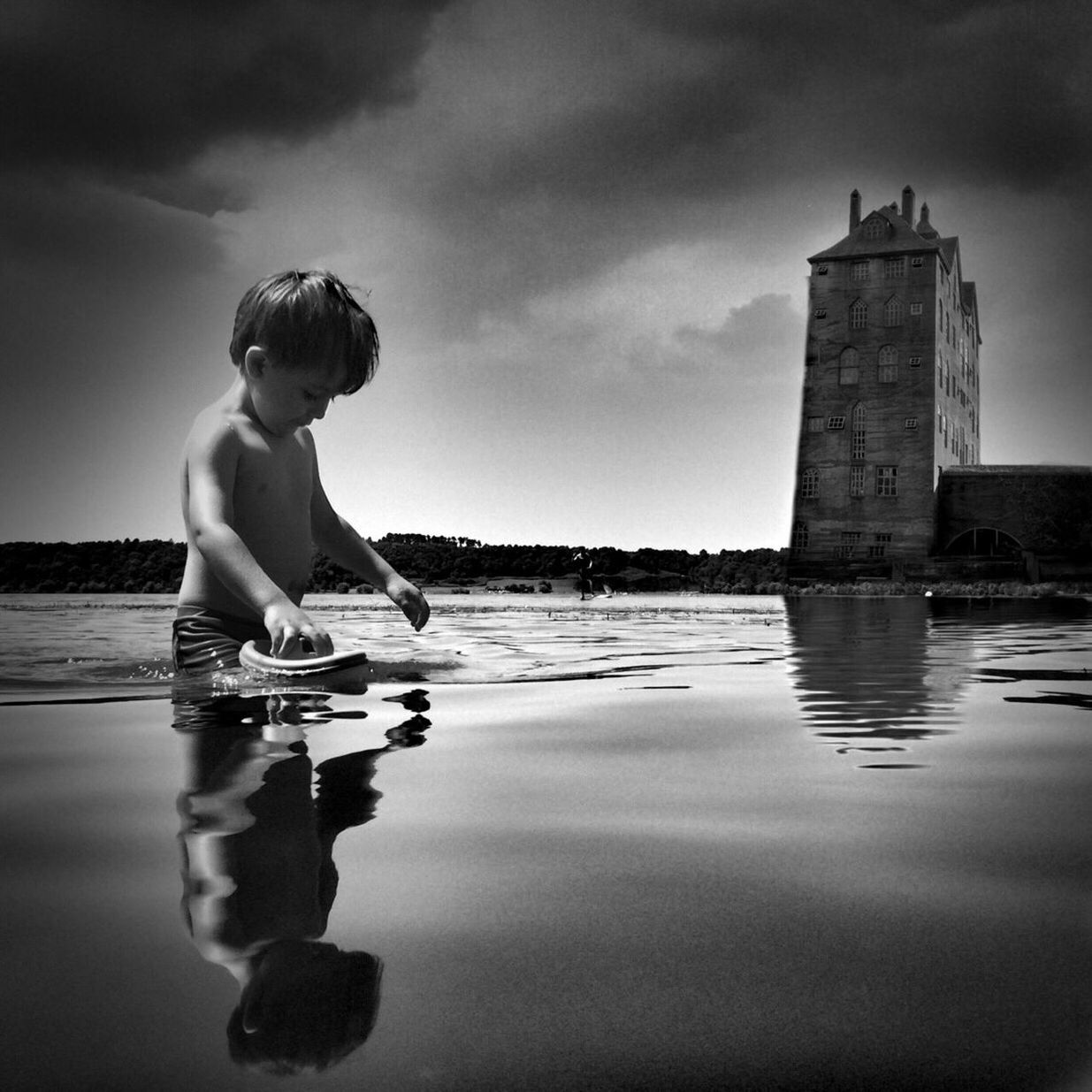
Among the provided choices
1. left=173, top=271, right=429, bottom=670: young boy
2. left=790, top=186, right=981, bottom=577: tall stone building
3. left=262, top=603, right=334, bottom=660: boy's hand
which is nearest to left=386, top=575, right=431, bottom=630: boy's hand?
left=173, top=271, right=429, bottom=670: young boy

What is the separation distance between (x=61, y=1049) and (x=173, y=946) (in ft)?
0.85

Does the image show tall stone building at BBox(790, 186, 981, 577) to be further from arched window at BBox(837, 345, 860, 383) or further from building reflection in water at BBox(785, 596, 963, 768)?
building reflection in water at BBox(785, 596, 963, 768)

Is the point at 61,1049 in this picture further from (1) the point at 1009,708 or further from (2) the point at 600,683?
(2) the point at 600,683

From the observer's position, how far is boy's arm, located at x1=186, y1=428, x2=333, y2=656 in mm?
3611

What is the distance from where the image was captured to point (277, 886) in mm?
1472

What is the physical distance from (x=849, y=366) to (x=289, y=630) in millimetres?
43951

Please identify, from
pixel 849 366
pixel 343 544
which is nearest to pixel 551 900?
pixel 343 544

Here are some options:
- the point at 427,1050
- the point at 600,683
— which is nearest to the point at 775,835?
the point at 427,1050

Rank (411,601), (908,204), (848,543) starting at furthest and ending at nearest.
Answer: (908,204) < (848,543) < (411,601)

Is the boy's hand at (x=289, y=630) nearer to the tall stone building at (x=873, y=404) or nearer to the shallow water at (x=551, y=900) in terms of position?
the shallow water at (x=551, y=900)

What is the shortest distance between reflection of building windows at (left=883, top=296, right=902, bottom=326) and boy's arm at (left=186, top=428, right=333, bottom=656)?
144 feet

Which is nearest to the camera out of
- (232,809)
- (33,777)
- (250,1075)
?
(250,1075)

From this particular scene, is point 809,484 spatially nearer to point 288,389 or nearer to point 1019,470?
point 1019,470

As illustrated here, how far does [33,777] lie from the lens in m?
2.41
